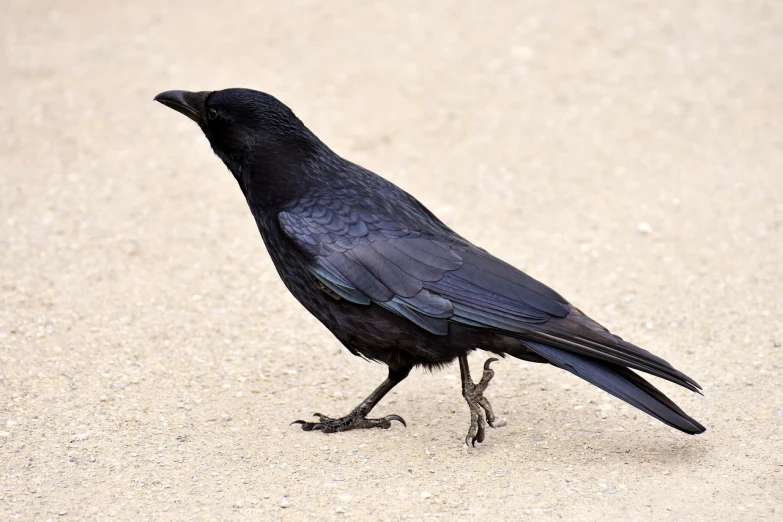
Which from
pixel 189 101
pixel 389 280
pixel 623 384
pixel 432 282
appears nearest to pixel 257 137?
pixel 189 101

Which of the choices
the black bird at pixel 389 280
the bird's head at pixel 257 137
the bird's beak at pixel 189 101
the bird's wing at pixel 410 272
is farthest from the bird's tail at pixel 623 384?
the bird's beak at pixel 189 101

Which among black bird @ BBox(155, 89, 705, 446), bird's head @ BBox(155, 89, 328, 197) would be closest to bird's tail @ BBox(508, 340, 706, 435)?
black bird @ BBox(155, 89, 705, 446)

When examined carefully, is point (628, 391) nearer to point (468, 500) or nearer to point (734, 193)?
point (468, 500)

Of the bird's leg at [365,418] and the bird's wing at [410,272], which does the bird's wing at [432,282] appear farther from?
the bird's leg at [365,418]

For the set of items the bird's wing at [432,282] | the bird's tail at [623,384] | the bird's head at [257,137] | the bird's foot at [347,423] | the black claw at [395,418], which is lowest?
the bird's foot at [347,423]

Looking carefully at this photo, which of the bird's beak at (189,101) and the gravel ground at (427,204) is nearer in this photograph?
the gravel ground at (427,204)

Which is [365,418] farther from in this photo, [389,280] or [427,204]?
[427,204]

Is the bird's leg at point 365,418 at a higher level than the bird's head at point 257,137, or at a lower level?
lower

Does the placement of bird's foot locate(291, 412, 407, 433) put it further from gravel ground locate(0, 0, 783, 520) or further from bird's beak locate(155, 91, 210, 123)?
bird's beak locate(155, 91, 210, 123)
